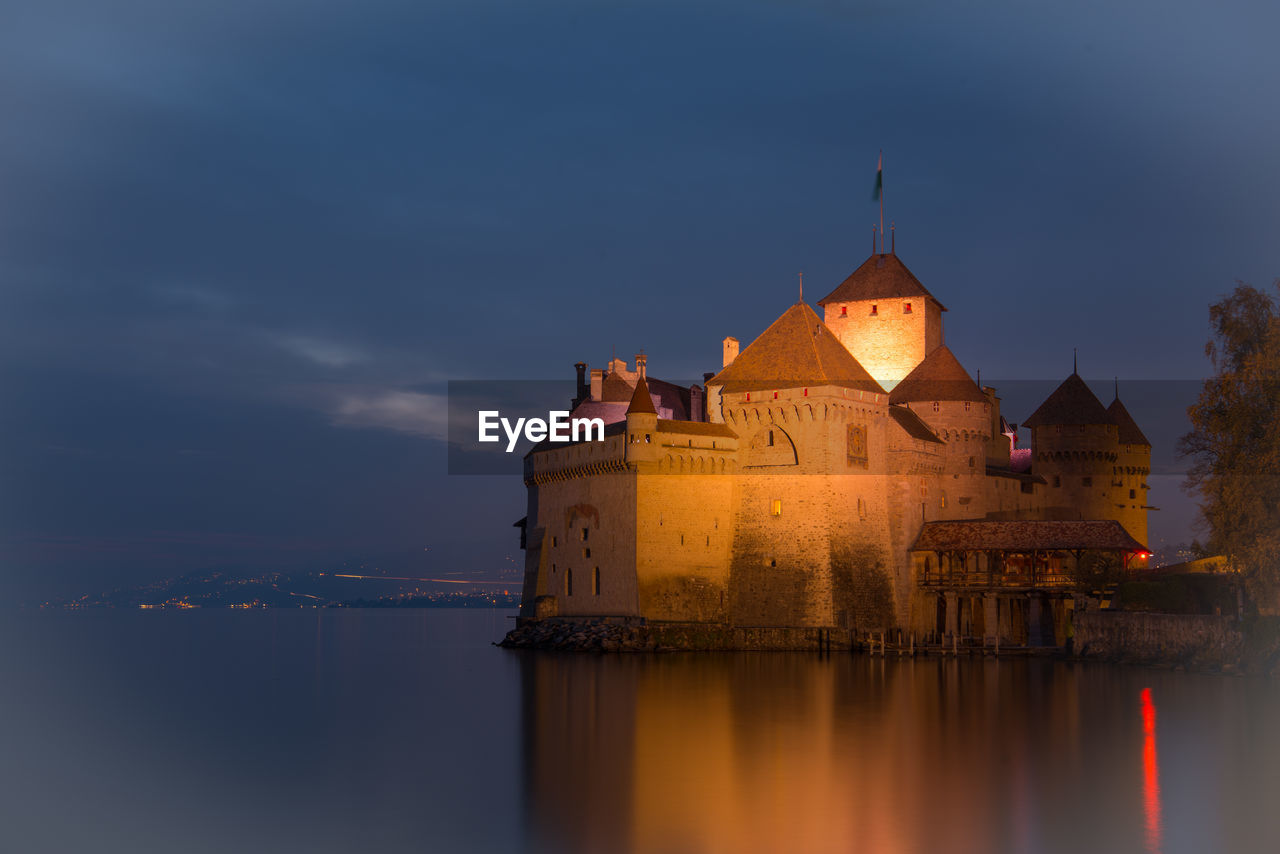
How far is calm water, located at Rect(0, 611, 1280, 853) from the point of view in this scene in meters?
17.8

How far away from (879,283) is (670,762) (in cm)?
3763

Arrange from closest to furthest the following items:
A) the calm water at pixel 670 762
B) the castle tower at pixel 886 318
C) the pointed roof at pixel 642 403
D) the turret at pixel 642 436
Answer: the calm water at pixel 670 762
the turret at pixel 642 436
the pointed roof at pixel 642 403
the castle tower at pixel 886 318

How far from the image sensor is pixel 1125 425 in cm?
6191

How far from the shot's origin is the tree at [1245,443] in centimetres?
3319

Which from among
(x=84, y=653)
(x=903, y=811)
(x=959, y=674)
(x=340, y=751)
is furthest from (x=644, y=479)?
(x=84, y=653)

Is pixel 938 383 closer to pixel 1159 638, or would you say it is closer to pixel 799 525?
pixel 799 525

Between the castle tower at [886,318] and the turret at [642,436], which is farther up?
the castle tower at [886,318]

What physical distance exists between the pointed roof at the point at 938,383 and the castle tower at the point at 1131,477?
11.1m

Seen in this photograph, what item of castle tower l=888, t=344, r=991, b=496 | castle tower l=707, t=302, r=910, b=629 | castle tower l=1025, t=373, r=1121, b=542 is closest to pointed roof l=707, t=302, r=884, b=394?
Answer: castle tower l=707, t=302, r=910, b=629

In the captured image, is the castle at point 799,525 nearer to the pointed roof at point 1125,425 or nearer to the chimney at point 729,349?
the chimney at point 729,349

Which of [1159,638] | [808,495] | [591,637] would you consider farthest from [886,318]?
[1159,638]

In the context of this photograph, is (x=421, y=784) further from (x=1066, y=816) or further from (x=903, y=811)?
(x=1066, y=816)

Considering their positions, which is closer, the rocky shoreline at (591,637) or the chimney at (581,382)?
the rocky shoreline at (591,637)

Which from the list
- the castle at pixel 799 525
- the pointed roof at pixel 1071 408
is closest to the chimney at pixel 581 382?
the castle at pixel 799 525
